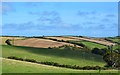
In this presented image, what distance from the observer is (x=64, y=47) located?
292 ft

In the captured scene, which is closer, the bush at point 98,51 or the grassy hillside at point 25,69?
the grassy hillside at point 25,69

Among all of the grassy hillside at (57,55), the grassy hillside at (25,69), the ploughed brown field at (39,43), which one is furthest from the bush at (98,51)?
the grassy hillside at (25,69)

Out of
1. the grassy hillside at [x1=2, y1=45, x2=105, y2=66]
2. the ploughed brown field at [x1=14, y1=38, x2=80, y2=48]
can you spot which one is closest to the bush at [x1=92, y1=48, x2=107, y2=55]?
the grassy hillside at [x1=2, y1=45, x2=105, y2=66]

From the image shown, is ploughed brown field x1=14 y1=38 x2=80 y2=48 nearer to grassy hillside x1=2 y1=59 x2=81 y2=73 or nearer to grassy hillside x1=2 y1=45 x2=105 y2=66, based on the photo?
grassy hillside x1=2 y1=45 x2=105 y2=66

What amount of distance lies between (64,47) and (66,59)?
17655 millimetres

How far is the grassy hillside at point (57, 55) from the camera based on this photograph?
69.5m

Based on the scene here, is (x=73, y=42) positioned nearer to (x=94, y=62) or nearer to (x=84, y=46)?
(x=84, y=46)

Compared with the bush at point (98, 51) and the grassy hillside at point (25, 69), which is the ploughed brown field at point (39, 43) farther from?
the grassy hillside at point (25, 69)

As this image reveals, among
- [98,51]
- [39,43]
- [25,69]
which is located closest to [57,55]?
[39,43]

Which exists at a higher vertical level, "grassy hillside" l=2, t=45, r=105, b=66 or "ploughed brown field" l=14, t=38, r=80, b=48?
"ploughed brown field" l=14, t=38, r=80, b=48

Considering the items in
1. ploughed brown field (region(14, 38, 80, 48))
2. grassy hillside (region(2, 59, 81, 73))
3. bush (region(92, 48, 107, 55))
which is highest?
ploughed brown field (region(14, 38, 80, 48))

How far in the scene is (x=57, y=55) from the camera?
249ft

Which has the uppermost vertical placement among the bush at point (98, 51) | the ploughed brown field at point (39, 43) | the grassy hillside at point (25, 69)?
the ploughed brown field at point (39, 43)

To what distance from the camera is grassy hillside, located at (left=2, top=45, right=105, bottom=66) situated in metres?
69.5
